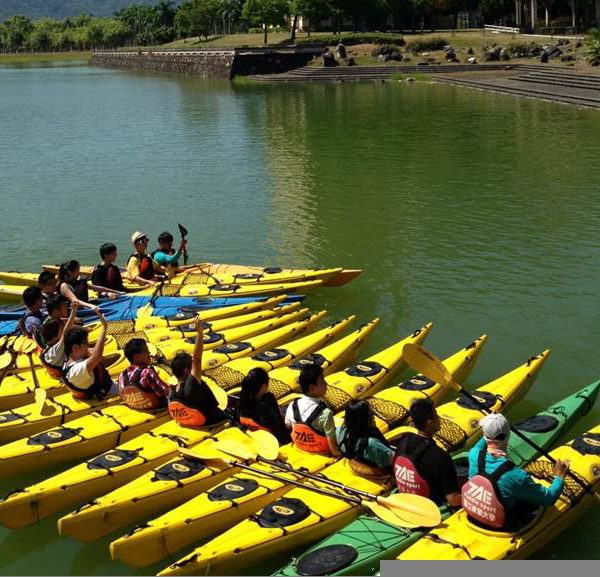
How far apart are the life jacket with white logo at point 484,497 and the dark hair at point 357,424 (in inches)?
41.9

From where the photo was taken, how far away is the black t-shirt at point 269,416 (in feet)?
26.3

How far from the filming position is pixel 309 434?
762 centimetres

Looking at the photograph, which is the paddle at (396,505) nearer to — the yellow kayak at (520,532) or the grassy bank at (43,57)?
the yellow kayak at (520,532)

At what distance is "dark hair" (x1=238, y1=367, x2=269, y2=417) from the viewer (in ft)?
25.8

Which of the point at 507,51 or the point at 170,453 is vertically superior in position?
the point at 507,51

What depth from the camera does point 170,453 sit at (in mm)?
8047

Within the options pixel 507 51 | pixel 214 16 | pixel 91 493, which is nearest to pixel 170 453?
pixel 91 493

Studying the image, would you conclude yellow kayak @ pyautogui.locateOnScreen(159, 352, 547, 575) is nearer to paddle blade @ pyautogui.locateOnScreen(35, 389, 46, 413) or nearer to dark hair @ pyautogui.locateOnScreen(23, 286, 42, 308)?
paddle blade @ pyautogui.locateOnScreen(35, 389, 46, 413)

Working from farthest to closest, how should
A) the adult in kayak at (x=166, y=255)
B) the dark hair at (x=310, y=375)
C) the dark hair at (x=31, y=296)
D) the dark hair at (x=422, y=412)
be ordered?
the adult in kayak at (x=166, y=255) < the dark hair at (x=31, y=296) < the dark hair at (x=310, y=375) < the dark hair at (x=422, y=412)

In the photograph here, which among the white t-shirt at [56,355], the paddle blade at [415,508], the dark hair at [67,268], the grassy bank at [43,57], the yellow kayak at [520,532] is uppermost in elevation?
the grassy bank at [43,57]

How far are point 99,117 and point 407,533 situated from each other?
41002 millimetres

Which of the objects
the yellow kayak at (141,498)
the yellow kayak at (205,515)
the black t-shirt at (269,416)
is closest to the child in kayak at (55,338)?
the yellow kayak at (141,498)

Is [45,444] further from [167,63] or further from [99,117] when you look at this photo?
[167,63]

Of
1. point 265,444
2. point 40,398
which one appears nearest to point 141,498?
point 265,444
